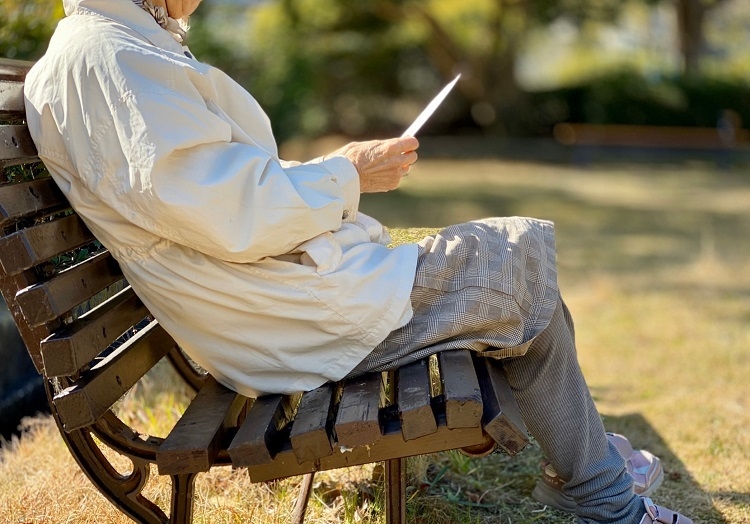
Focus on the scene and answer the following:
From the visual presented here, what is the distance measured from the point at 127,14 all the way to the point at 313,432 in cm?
102

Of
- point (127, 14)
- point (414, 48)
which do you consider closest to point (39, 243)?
point (127, 14)

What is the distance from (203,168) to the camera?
188 cm

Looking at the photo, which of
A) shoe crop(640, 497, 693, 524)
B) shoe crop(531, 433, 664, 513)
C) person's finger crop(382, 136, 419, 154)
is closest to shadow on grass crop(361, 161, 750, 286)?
shoe crop(531, 433, 664, 513)

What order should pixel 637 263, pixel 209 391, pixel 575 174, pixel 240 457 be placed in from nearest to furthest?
pixel 240 457, pixel 209 391, pixel 637 263, pixel 575 174

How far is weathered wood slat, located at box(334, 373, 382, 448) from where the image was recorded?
183 centimetres

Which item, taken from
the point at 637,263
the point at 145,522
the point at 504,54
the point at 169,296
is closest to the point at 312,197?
the point at 169,296

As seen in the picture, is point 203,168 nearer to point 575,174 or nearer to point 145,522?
point 145,522

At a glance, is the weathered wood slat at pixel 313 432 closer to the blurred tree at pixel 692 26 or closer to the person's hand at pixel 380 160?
the person's hand at pixel 380 160

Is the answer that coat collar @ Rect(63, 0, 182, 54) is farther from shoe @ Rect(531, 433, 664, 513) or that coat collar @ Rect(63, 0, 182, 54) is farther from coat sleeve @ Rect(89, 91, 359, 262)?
shoe @ Rect(531, 433, 664, 513)

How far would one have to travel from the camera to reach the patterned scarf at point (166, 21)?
2167 millimetres

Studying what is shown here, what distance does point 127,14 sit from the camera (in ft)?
6.75

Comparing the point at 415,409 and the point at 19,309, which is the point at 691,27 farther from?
the point at 19,309

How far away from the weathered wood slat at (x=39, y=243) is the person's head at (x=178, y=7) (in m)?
0.56

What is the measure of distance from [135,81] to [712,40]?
3144 cm
